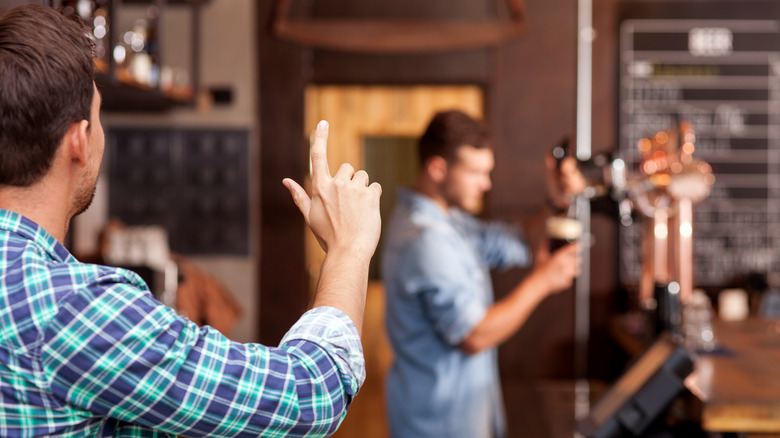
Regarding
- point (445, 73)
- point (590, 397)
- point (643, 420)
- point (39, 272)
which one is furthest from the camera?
point (445, 73)

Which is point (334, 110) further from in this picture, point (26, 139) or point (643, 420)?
point (26, 139)

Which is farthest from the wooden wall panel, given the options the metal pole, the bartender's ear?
the bartender's ear

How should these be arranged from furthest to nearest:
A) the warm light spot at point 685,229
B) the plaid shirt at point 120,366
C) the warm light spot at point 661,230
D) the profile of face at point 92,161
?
the warm light spot at point 661,230 → the warm light spot at point 685,229 → the profile of face at point 92,161 → the plaid shirt at point 120,366

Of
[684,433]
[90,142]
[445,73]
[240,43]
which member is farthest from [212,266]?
[90,142]

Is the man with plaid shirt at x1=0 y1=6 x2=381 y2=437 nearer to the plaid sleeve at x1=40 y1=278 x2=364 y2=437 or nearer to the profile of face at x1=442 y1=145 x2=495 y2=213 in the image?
the plaid sleeve at x1=40 y1=278 x2=364 y2=437

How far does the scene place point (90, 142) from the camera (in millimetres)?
751

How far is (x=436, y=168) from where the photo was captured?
6.90ft

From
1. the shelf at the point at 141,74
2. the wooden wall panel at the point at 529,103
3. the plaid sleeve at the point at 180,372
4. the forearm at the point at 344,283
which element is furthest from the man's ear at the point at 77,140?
the wooden wall panel at the point at 529,103

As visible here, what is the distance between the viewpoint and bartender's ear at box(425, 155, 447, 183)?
2.08 m

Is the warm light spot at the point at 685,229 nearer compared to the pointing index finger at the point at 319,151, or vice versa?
the pointing index finger at the point at 319,151

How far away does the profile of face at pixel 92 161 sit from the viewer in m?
0.75

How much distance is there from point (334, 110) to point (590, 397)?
2.95m

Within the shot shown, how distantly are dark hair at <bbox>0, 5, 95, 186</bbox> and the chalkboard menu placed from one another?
3.06m

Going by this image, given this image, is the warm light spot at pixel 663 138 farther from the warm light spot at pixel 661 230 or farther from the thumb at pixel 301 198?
the thumb at pixel 301 198
